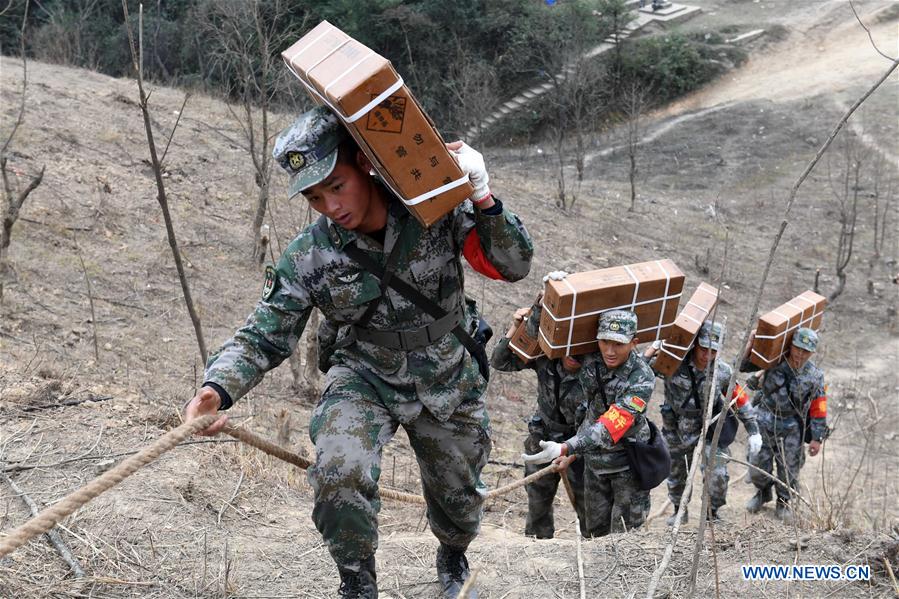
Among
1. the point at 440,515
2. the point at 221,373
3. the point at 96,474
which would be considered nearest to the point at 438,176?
the point at 221,373

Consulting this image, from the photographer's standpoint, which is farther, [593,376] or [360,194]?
[593,376]

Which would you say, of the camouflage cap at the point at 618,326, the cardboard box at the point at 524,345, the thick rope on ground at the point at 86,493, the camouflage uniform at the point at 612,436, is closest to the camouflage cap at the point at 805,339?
the camouflage uniform at the point at 612,436

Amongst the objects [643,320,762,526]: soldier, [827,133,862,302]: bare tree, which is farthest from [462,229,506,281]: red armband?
[827,133,862,302]: bare tree

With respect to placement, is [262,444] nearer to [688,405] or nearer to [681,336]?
[681,336]

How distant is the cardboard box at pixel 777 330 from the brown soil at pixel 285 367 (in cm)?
95

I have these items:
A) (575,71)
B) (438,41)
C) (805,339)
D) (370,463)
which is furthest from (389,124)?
(438,41)

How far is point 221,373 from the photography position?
10.1ft

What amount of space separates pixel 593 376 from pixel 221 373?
2.99m

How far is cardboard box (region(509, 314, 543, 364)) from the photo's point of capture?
19.7ft

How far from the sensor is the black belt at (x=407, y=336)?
338 cm

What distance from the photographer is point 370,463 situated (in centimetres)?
318

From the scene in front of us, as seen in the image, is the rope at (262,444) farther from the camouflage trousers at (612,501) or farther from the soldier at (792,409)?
the soldier at (792,409)

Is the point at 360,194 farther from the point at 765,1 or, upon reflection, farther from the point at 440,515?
the point at 765,1

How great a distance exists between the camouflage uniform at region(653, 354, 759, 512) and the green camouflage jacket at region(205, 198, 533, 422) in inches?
146
